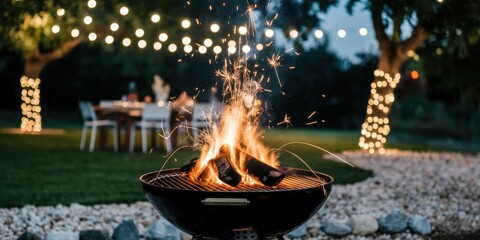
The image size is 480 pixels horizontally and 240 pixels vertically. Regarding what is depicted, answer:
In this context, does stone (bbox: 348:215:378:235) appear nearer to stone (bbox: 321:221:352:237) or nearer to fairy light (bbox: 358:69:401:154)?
stone (bbox: 321:221:352:237)

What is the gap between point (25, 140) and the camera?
38.9 feet

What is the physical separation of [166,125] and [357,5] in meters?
4.90

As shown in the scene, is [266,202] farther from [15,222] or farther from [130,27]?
[130,27]

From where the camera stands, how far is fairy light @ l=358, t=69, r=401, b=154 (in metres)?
11.0

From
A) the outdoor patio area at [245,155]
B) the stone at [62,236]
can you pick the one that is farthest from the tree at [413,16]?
the stone at [62,236]

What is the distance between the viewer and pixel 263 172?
3084mm

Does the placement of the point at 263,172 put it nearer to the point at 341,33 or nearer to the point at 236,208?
the point at 236,208

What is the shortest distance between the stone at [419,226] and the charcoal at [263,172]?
6.20 feet

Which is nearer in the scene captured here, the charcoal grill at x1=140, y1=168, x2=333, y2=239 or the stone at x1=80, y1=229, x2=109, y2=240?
the charcoal grill at x1=140, y1=168, x2=333, y2=239

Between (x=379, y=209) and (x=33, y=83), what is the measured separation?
11.2 m

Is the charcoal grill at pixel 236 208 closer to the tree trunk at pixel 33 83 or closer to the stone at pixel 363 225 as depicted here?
the stone at pixel 363 225

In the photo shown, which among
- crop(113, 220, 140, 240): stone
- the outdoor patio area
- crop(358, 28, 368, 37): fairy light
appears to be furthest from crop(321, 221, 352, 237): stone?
crop(358, 28, 368, 37): fairy light

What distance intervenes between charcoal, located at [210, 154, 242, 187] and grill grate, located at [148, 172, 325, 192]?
4 cm

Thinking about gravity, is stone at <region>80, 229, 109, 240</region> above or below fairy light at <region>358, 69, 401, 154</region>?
below
